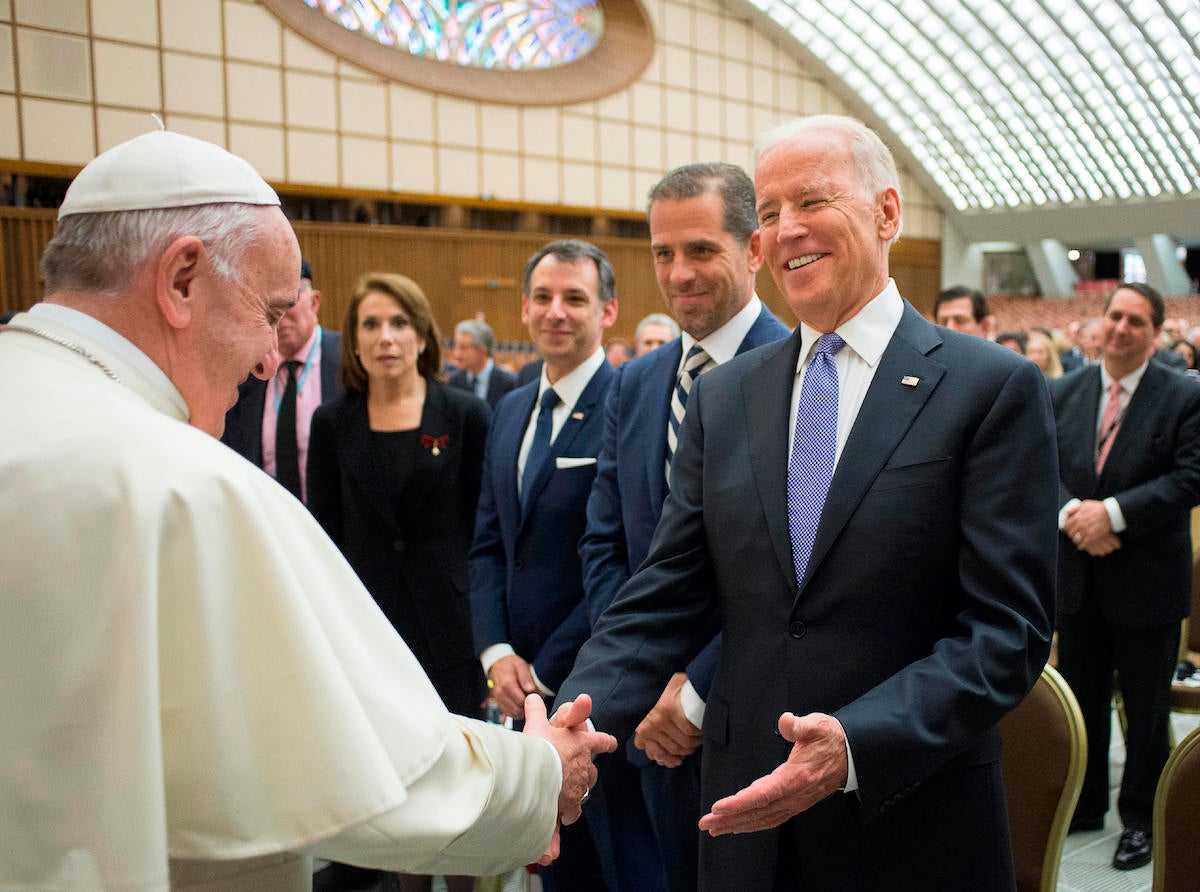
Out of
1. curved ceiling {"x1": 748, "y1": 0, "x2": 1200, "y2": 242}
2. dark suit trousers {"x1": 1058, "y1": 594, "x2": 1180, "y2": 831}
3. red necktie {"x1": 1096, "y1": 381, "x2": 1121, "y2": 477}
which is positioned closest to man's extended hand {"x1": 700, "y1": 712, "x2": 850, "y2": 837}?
dark suit trousers {"x1": 1058, "y1": 594, "x2": 1180, "y2": 831}

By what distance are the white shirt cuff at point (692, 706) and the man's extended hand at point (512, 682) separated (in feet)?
2.58

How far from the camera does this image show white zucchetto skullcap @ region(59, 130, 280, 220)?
1342mm

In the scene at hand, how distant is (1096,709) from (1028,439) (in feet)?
10.6

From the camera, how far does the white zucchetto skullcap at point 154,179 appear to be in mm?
1342

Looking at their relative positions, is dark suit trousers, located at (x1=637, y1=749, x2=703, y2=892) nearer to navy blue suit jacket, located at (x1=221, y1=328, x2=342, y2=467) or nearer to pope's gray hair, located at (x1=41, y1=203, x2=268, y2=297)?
pope's gray hair, located at (x1=41, y1=203, x2=268, y2=297)

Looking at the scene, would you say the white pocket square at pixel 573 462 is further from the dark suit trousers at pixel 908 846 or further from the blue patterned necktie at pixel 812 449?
the dark suit trousers at pixel 908 846

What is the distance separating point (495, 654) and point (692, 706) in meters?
0.95

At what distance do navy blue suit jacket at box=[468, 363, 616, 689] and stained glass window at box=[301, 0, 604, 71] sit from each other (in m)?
19.2

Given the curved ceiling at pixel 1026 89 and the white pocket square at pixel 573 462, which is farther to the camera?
the curved ceiling at pixel 1026 89

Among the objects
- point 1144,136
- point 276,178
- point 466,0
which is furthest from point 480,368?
point 1144,136

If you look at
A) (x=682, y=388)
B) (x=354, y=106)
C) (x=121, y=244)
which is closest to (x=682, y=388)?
(x=682, y=388)

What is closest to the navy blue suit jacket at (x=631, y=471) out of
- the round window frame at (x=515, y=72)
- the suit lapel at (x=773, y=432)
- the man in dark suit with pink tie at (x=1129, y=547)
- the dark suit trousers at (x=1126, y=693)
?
the suit lapel at (x=773, y=432)

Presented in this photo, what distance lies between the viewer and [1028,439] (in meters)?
1.56

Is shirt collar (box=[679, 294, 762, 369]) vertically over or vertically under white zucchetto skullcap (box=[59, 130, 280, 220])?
under
